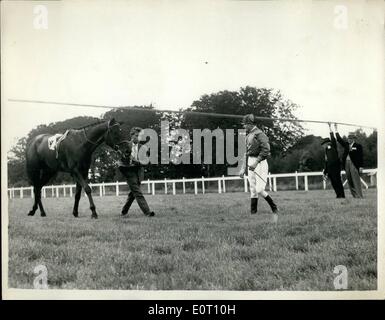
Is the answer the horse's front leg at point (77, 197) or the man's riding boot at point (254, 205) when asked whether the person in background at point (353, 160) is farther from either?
the horse's front leg at point (77, 197)

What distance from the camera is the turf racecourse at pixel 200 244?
4.65 m

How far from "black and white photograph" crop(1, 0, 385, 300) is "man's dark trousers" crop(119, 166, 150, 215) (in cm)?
2

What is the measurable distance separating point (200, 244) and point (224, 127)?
4.53 ft

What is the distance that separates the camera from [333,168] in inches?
225

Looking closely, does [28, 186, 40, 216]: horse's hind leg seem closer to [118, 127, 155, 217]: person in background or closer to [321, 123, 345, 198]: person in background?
[118, 127, 155, 217]: person in background

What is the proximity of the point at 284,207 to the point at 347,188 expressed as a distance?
0.86 meters

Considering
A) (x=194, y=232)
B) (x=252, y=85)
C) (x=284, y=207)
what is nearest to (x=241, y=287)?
(x=194, y=232)

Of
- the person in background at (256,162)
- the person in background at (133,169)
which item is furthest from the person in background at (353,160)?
the person in background at (133,169)

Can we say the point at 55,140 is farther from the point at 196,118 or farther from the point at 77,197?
the point at 196,118

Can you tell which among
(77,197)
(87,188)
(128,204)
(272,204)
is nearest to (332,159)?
(272,204)

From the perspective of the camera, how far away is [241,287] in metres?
4.63

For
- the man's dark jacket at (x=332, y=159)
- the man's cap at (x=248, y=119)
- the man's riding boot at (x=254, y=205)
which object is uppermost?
the man's cap at (x=248, y=119)

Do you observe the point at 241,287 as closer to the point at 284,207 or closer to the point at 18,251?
the point at 284,207

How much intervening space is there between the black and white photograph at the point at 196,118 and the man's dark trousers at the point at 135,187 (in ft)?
0.06
